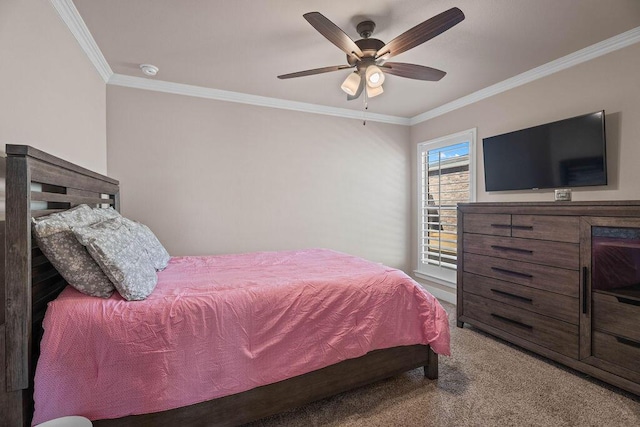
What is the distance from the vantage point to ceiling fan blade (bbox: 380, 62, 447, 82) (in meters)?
Result: 2.03

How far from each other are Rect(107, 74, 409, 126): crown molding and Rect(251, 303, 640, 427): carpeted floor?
10.0ft

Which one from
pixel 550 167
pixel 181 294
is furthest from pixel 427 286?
pixel 181 294

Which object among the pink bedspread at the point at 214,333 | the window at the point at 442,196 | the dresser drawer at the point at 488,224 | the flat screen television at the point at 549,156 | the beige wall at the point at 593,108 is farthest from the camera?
the window at the point at 442,196

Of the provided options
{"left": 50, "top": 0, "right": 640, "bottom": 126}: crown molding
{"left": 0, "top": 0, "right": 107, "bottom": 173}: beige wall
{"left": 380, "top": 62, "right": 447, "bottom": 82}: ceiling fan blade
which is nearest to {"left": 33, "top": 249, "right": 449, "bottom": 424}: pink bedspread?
{"left": 0, "top": 0, "right": 107, "bottom": 173}: beige wall

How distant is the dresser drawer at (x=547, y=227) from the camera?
2141 mm

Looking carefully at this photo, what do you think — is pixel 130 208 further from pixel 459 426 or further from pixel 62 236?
pixel 459 426

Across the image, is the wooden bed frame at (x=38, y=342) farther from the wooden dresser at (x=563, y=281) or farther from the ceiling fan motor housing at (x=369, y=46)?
the ceiling fan motor housing at (x=369, y=46)

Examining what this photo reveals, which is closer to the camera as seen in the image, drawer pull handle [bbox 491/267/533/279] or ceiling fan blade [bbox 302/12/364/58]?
ceiling fan blade [bbox 302/12/364/58]

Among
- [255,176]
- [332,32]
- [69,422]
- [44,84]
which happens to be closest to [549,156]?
[332,32]

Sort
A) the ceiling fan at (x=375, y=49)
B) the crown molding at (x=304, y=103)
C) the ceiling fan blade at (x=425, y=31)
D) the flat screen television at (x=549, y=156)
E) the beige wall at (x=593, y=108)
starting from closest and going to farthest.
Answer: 1. the ceiling fan blade at (x=425, y=31)
2. the ceiling fan at (x=375, y=49)
3. the crown molding at (x=304, y=103)
4. the beige wall at (x=593, y=108)
5. the flat screen television at (x=549, y=156)

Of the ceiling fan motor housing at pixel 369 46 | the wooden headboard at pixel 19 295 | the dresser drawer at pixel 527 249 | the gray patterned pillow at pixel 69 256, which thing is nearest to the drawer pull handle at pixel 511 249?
the dresser drawer at pixel 527 249

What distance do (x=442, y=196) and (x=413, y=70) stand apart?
218 cm

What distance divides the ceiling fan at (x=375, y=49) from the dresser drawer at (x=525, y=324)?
2049 mm

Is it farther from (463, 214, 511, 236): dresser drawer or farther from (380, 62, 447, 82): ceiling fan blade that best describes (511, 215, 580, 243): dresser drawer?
(380, 62, 447, 82): ceiling fan blade
